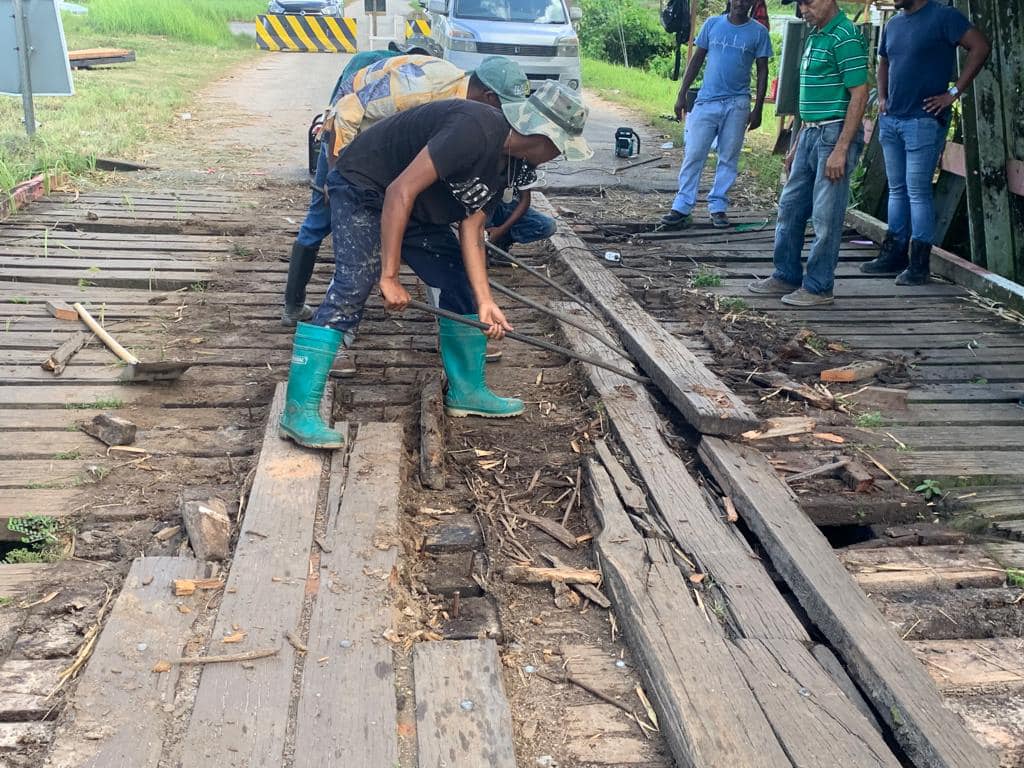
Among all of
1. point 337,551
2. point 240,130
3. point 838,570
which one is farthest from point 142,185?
point 838,570

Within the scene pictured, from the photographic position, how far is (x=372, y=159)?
376cm

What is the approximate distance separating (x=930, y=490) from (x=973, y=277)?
324cm

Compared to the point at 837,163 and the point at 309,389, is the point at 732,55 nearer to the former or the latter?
the point at 837,163

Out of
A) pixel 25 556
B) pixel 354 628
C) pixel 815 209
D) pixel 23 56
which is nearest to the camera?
pixel 354 628

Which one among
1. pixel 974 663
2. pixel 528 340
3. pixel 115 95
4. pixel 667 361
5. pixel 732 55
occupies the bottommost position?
pixel 974 663

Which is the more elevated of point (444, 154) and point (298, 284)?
point (444, 154)

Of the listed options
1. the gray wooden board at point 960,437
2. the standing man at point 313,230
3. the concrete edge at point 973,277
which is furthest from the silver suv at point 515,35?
the gray wooden board at point 960,437

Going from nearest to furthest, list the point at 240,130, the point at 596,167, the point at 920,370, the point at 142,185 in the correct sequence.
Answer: the point at 920,370 < the point at 142,185 < the point at 596,167 < the point at 240,130

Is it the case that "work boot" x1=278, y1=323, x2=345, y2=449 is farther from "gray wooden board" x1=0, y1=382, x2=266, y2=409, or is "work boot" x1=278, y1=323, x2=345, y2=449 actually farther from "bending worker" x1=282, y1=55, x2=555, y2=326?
"bending worker" x1=282, y1=55, x2=555, y2=326

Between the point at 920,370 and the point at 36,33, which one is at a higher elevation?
the point at 36,33

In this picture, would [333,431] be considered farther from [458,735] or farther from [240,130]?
[240,130]

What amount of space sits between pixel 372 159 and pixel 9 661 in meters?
2.16

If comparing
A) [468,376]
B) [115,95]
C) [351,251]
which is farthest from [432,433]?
[115,95]

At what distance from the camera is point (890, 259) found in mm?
6984
